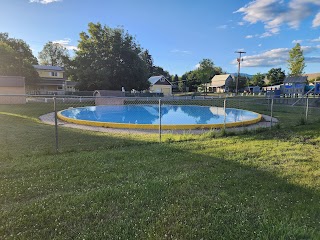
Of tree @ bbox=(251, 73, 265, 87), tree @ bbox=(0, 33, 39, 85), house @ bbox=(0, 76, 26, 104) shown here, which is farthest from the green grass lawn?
tree @ bbox=(251, 73, 265, 87)

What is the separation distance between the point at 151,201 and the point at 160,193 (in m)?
0.33

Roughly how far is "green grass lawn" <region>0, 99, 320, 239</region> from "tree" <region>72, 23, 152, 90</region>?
33.9 metres

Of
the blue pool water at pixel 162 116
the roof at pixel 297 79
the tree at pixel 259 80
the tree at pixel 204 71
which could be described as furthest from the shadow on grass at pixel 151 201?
the tree at pixel 259 80

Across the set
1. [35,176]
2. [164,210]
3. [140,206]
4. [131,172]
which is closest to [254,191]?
[164,210]

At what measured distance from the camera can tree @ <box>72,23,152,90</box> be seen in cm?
3953

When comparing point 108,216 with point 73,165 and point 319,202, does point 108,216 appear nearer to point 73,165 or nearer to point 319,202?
point 73,165

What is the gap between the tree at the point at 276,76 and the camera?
78.6 metres

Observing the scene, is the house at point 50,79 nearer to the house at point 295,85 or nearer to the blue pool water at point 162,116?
the blue pool water at point 162,116

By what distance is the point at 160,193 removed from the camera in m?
4.01

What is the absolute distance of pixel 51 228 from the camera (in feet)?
9.77

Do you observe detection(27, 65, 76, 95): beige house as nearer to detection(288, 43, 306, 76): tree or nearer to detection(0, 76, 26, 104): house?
detection(0, 76, 26, 104): house

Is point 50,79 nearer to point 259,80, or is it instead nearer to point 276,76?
point 259,80

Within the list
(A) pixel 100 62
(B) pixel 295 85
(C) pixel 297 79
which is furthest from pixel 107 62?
(C) pixel 297 79

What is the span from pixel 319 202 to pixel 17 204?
4.54 metres
